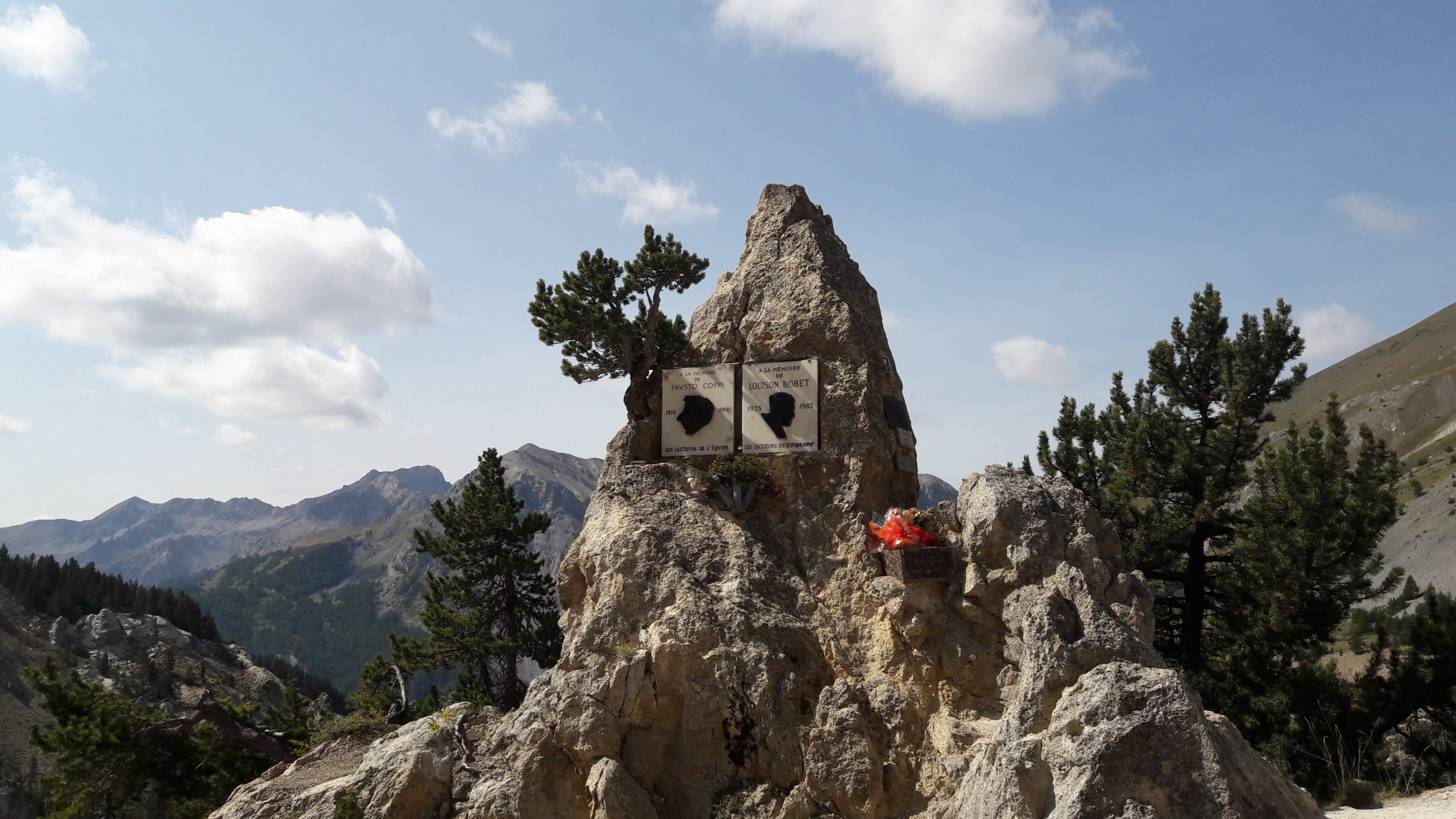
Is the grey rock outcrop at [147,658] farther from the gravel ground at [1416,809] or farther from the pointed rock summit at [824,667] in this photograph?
the gravel ground at [1416,809]

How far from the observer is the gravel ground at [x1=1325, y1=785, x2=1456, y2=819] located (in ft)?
33.2

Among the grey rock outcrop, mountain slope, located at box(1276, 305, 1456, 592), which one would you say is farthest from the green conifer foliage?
mountain slope, located at box(1276, 305, 1456, 592)

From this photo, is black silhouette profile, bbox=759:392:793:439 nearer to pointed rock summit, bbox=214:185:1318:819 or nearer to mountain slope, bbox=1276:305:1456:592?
pointed rock summit, bbox=214:185:1318:819

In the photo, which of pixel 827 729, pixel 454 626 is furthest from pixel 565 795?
pixel 454 626

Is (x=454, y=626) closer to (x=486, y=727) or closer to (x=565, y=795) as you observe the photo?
(x=486, y=727)

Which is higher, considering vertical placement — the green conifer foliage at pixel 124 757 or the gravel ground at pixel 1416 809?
the gravel ground at pixel 1416 809

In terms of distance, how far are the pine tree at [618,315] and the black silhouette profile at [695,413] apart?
1180mm

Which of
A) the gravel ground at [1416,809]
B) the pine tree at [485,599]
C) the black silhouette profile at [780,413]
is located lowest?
the gravel ground at [1416,809]

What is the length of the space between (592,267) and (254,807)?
1196 cm

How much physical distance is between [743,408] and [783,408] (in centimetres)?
90

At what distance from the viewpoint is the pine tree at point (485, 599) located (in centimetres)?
2444

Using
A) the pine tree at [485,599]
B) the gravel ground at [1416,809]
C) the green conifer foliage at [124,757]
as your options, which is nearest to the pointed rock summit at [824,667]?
the gravel ground at [1416,809]

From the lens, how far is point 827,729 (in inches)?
468

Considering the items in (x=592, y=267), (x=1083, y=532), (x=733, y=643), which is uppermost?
(x=592, y=267)
